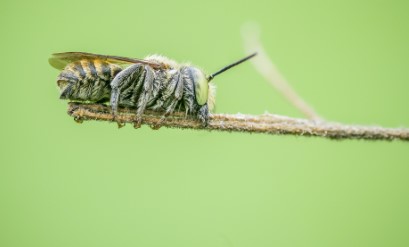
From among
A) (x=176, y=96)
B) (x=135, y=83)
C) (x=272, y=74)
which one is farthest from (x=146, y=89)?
(x=272, y=74)

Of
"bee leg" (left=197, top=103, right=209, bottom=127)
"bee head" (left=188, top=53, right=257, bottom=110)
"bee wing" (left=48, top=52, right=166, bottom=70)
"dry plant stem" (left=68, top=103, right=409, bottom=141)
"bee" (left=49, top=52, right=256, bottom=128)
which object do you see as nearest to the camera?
"dry plant stem" (left=68, top=103, right=409, bottom=141)

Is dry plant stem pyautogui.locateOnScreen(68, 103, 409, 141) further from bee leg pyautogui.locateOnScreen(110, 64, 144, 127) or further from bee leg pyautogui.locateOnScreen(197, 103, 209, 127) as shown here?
bee leg pyautogui.locateOnScreen(110, 64, 144, 127)

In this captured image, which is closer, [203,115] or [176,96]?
[203,115]

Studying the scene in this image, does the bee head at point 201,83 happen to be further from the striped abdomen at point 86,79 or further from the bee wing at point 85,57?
the striped abdomen at point 86,79

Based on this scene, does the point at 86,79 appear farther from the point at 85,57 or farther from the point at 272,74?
the point at 272,74

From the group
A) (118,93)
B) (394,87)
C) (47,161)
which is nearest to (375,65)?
(394,87)

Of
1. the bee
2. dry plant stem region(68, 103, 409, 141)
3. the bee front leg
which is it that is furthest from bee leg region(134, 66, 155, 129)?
dry plant stem region(68, 103, 409, 141)

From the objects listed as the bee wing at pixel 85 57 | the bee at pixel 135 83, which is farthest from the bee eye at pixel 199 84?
the bee wing at pixel 85 57

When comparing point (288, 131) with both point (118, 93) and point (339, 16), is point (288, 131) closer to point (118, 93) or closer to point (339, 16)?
point (118, 93)
